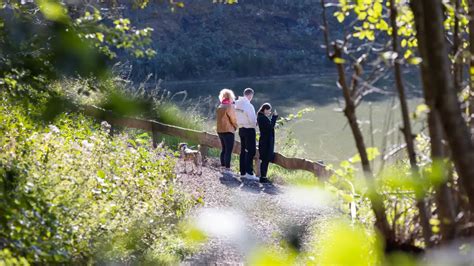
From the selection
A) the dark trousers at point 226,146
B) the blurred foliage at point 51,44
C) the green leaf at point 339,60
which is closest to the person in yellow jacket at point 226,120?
the dark trousers at point 226,146

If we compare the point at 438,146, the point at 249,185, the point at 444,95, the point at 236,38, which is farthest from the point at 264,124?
the point at 236,38

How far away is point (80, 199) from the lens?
644 centimetres

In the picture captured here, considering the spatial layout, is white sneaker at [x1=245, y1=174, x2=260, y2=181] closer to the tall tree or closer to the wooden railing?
the wooden railing

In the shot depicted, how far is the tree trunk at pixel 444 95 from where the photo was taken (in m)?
2.87

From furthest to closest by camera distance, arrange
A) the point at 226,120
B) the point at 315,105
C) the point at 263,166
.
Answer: the point at 315,105
the point at 226,120
the point at 263,166

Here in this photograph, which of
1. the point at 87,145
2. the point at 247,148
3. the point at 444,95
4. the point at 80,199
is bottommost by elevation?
the point at 247,148

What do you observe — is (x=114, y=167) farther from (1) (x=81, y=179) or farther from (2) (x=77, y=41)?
(2) (x=77, y=41)

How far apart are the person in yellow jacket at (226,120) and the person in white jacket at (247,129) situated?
0.31 meters

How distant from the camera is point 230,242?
939cm

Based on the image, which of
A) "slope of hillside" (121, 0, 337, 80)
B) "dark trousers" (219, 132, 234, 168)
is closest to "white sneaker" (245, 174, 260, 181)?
"dark trousers" (219, 132, 234, 168)

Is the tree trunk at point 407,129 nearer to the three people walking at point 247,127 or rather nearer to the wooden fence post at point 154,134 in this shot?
the three people walking at point 247,127

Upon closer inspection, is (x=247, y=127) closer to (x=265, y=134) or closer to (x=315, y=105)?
(x=265, y=134)

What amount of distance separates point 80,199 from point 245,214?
5.15 metres

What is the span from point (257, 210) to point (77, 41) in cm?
785
